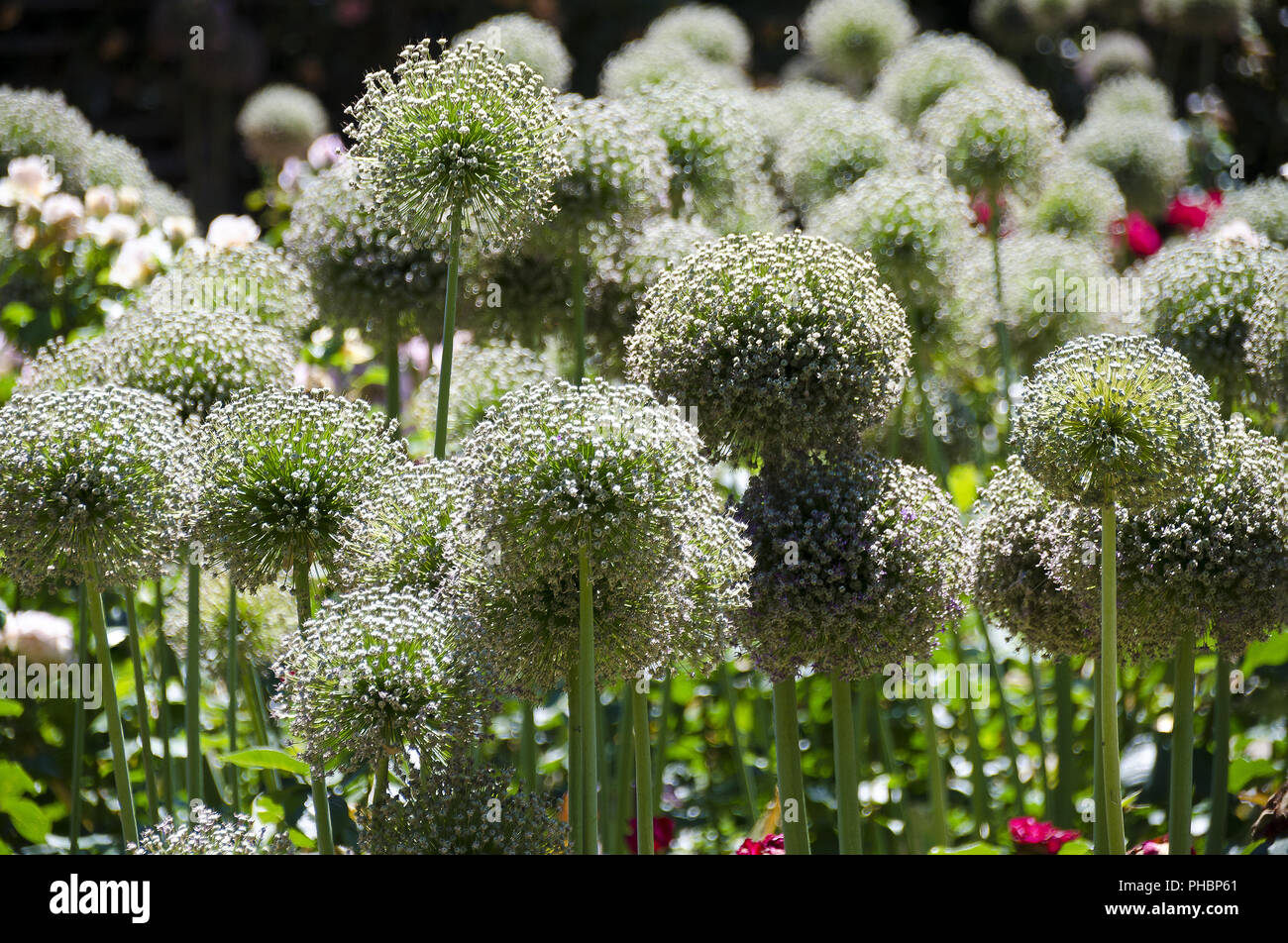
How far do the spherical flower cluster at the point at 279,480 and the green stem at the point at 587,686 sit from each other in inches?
15.8

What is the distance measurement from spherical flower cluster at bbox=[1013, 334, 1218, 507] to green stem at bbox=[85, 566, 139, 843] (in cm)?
131

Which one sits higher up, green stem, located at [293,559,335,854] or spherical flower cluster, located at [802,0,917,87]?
spherical flower cluster, located at [802,0,917,87]

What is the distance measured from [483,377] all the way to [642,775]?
86cm

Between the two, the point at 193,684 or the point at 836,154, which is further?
the point at 836,154

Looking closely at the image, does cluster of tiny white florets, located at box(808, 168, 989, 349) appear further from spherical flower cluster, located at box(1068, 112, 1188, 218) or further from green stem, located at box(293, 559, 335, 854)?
spherical flower cluster, located at box(1068, 112, 1188, 218)

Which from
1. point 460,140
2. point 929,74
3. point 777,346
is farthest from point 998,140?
point 460,140

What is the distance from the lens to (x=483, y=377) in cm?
245

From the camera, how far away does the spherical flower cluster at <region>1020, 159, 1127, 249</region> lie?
3.44 m

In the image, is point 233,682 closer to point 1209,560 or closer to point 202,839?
point 202,839

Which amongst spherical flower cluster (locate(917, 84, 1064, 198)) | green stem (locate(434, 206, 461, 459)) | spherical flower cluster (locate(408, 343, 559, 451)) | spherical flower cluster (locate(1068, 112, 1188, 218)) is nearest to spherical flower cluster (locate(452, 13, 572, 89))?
spherical flower cluster (locate(917, 84, 1064, 198))

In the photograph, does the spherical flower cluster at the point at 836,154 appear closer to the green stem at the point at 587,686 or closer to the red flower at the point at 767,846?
the red flower at the point at 767,846
